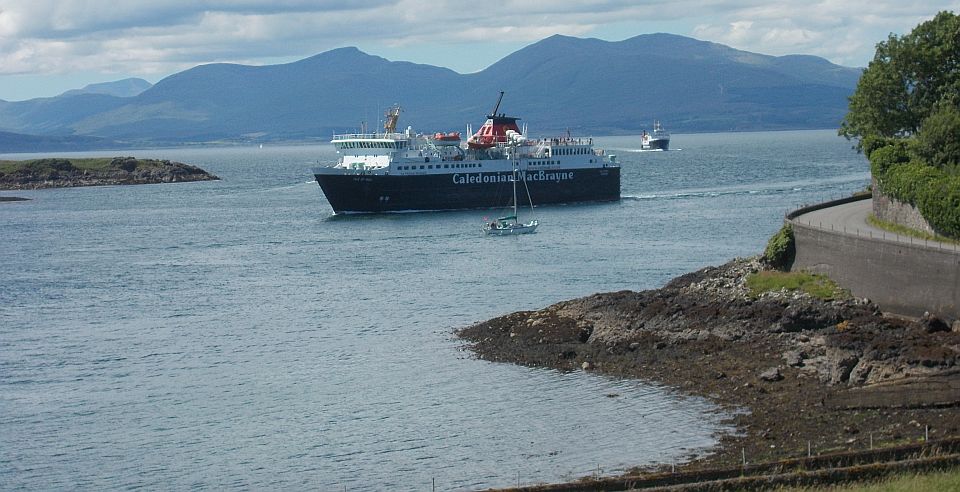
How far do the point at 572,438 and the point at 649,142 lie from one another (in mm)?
175510

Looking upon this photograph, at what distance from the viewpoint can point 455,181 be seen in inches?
3214

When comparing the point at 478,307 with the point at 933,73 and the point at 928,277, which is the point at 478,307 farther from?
the point at 933,73

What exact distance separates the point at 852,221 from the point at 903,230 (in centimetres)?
354

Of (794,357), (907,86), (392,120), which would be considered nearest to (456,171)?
(392,120)

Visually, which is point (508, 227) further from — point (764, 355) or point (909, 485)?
point (909, 485)

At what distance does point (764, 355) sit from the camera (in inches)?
1173

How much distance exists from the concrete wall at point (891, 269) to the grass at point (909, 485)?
10.6 meters

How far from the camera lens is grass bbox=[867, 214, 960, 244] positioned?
3372cm

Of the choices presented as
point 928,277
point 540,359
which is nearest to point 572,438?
point 540,359

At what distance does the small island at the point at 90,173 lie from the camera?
5172 inches

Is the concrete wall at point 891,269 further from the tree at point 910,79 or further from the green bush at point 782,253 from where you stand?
the tree at point 910,79

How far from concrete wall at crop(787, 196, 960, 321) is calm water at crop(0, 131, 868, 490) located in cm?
672

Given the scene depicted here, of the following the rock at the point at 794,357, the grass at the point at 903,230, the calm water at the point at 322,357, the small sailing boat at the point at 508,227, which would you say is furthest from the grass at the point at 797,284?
the small sailing boat at the point at 508,227

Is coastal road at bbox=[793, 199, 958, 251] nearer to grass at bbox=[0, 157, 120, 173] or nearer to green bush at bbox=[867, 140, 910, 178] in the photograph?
green bush at bbox=[867, 140, 910, 178]
